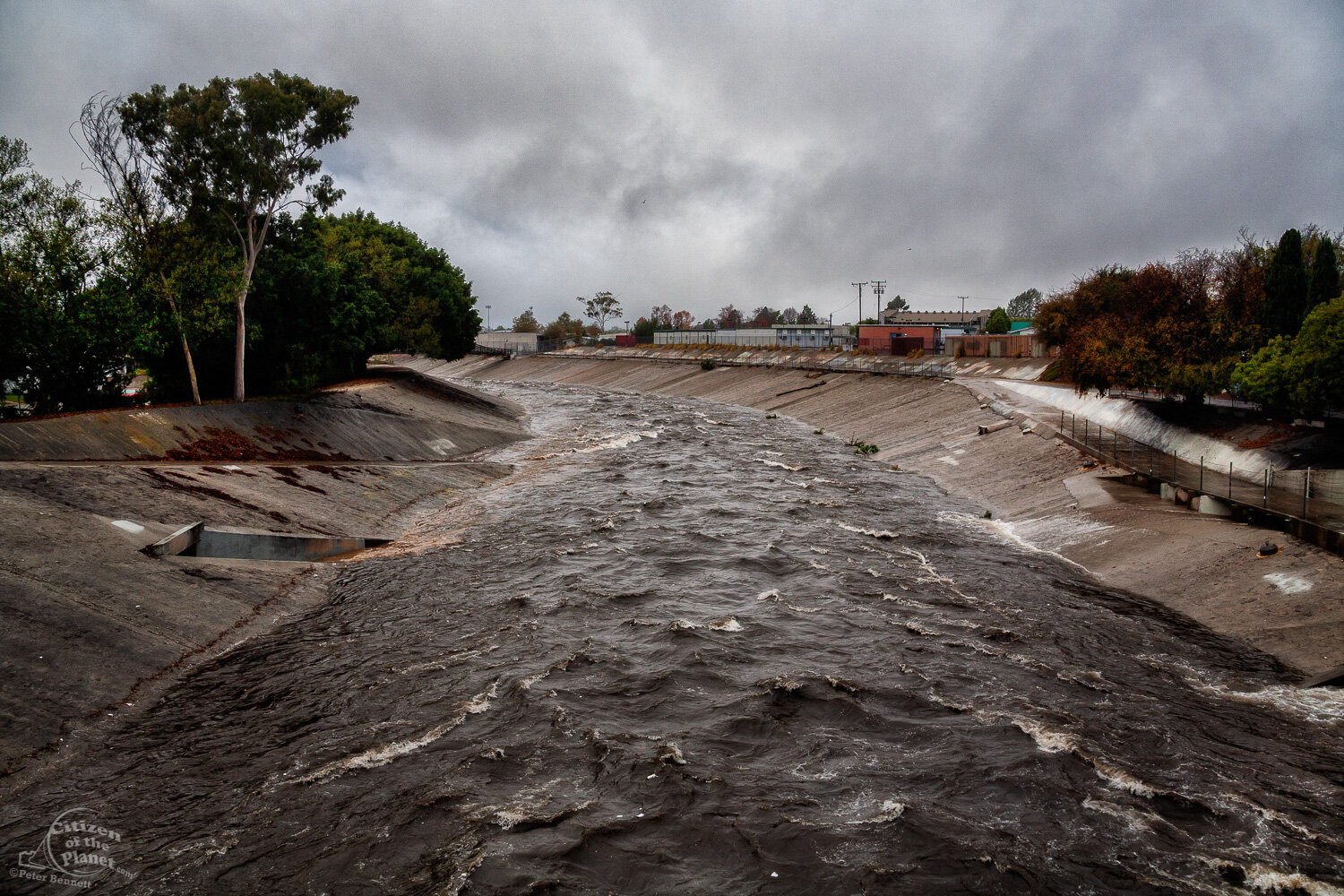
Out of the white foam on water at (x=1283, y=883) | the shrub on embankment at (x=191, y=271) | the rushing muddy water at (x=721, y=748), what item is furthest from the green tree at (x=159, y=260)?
the white foam on water at (x=1283, y=883)

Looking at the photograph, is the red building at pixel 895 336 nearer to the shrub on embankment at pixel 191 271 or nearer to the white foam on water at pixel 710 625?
the shrub on embankment at pixel 191 271

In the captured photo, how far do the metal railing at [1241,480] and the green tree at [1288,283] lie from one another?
7.94m

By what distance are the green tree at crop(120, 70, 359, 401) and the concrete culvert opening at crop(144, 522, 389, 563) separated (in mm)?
18831

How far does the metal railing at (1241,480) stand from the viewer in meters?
23.7

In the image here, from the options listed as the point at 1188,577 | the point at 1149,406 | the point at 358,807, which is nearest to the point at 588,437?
the point at 1149,406

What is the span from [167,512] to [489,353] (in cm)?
15176

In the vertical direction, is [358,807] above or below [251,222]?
below

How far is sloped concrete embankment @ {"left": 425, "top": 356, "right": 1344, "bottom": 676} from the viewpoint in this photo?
1931 centimetres

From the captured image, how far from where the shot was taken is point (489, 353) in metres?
173

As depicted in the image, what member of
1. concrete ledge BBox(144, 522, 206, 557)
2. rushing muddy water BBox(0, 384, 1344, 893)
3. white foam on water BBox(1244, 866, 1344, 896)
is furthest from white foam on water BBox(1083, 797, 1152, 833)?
concrete ledge BBox(144, 522, 206, 557)

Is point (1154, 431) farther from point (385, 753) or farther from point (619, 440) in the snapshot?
point (385, 753)

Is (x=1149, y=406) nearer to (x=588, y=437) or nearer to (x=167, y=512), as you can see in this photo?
(x=588, y=437)

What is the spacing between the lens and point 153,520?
2409 cm

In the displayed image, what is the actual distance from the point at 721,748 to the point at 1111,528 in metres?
19.7
